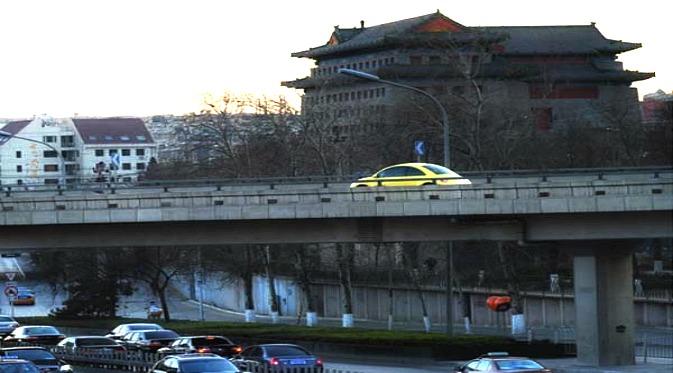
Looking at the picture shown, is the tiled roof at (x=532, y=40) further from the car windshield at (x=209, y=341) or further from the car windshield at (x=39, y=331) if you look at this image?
the car windshield at (x=209, y=341)

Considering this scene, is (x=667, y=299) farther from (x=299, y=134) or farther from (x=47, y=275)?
(x=47, y=275)

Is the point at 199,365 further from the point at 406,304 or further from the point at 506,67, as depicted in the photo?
the point at 506,67

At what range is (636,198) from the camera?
146ft

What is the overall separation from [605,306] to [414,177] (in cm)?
725

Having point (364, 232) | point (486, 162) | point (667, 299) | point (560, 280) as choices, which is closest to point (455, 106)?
point (486, 162)

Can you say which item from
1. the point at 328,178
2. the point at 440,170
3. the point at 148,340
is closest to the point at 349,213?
the point at 440,170

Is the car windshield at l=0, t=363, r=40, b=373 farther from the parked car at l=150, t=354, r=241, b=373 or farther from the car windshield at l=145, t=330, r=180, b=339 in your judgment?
the car windshield at l=145, t=330, r=180, b=339

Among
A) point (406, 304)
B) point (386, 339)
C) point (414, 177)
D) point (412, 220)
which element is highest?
point (414, 177)

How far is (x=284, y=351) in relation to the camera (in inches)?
1667

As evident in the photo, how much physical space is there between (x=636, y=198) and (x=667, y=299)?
2440cm

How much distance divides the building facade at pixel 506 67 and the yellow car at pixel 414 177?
66.6 metres

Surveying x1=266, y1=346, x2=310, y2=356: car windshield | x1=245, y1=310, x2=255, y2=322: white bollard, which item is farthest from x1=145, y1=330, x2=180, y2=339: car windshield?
x1=245, y1=310, x2=255, y2=322: white bollard

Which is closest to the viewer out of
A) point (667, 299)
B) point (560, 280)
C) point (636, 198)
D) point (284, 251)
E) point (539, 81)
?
point (636, 198)

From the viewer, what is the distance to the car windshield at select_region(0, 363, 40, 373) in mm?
33347
